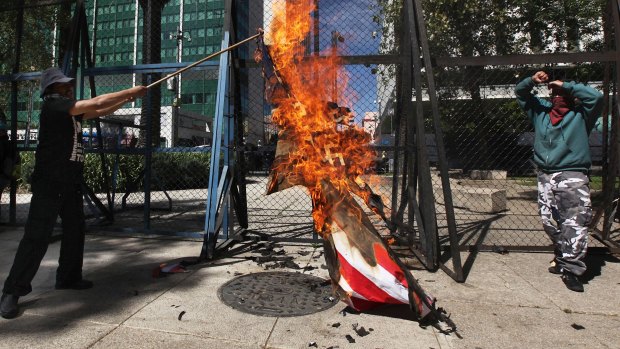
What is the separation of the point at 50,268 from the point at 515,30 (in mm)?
13646

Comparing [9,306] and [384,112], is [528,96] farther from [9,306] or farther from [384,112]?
[9,306]

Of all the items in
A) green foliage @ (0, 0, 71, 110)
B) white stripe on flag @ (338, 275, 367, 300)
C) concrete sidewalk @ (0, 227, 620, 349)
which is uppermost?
green foliage @ (0, 0, 71, 110)

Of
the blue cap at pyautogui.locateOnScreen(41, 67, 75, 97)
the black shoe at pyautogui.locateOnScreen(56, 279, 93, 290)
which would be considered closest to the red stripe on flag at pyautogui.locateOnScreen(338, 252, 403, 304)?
the black shoe at pyautogui.locateOnScreen(56, 279, 93, 290)

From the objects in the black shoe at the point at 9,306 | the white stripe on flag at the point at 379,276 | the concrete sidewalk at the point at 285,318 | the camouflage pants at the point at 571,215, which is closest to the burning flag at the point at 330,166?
Answer: the white stripe on flag at the point at 379,276

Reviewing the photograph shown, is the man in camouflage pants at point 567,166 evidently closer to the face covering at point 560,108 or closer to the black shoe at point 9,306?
the face covering at point 560,108

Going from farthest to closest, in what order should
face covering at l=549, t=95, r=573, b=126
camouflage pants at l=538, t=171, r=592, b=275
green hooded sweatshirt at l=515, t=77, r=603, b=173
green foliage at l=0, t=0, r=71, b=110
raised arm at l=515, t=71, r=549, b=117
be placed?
green foliage at l=0, t=0, r=71, b=110 < raised arm at l=515, t=71, r=549, b=117 < face covering at l=549, t=95, r=573, b=126 < green hooded sweatshirt at l=515, t=77, r=603, b=173 < camouflage pants at l=538, t=171, r=592, b=275

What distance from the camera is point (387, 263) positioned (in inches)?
129

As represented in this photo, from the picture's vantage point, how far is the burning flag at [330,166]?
3225mm

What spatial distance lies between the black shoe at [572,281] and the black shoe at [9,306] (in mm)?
5115

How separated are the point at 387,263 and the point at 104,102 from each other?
2.83 meters

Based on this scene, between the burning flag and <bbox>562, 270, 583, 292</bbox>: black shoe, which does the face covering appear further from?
the burning flag

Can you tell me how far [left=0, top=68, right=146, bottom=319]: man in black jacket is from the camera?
3295 millimetres

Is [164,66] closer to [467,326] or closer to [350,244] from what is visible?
[350,244]

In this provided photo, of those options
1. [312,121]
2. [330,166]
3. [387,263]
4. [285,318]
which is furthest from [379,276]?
[312,121]
